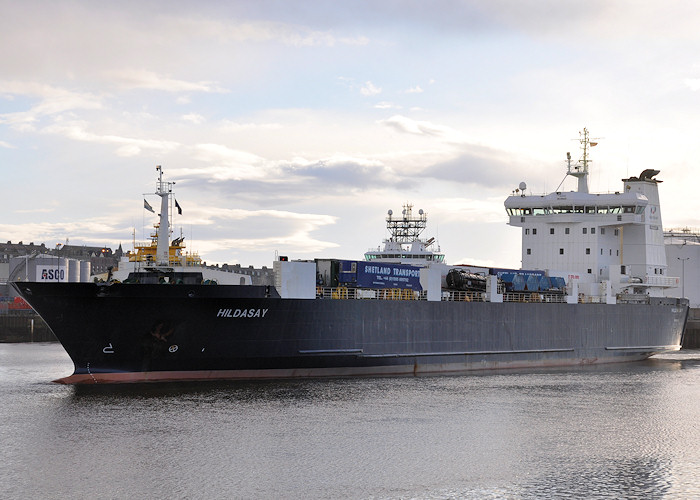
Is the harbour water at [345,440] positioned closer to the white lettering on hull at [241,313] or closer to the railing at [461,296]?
the white lettering on hull at [241,313]

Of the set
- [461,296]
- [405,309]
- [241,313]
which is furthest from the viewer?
[461,296]

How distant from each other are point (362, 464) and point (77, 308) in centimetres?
1281

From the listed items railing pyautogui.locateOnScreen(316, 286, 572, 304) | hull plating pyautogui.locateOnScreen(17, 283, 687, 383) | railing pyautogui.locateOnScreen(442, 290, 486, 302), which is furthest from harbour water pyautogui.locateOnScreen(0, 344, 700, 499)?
railing pyautogui.locateOnScreen(442, 290, 486, 302)


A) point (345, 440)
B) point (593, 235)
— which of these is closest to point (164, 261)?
point (345, 440)

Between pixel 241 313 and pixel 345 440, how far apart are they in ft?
28.9

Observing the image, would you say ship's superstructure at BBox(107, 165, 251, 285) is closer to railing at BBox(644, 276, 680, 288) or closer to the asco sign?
the asco sign

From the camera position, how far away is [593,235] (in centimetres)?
4550

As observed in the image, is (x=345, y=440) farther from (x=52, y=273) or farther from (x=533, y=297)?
(x=533, y=297)

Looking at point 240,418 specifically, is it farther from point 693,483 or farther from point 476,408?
point 693,483

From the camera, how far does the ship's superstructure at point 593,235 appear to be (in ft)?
149

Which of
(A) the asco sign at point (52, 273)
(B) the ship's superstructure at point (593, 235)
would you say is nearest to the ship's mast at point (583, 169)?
(B) the ship's superstructure at point (593, 235)

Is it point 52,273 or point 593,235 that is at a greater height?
point 593,235

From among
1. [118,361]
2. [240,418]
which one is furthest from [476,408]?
[118,361]

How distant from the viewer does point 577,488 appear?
54.9ft
